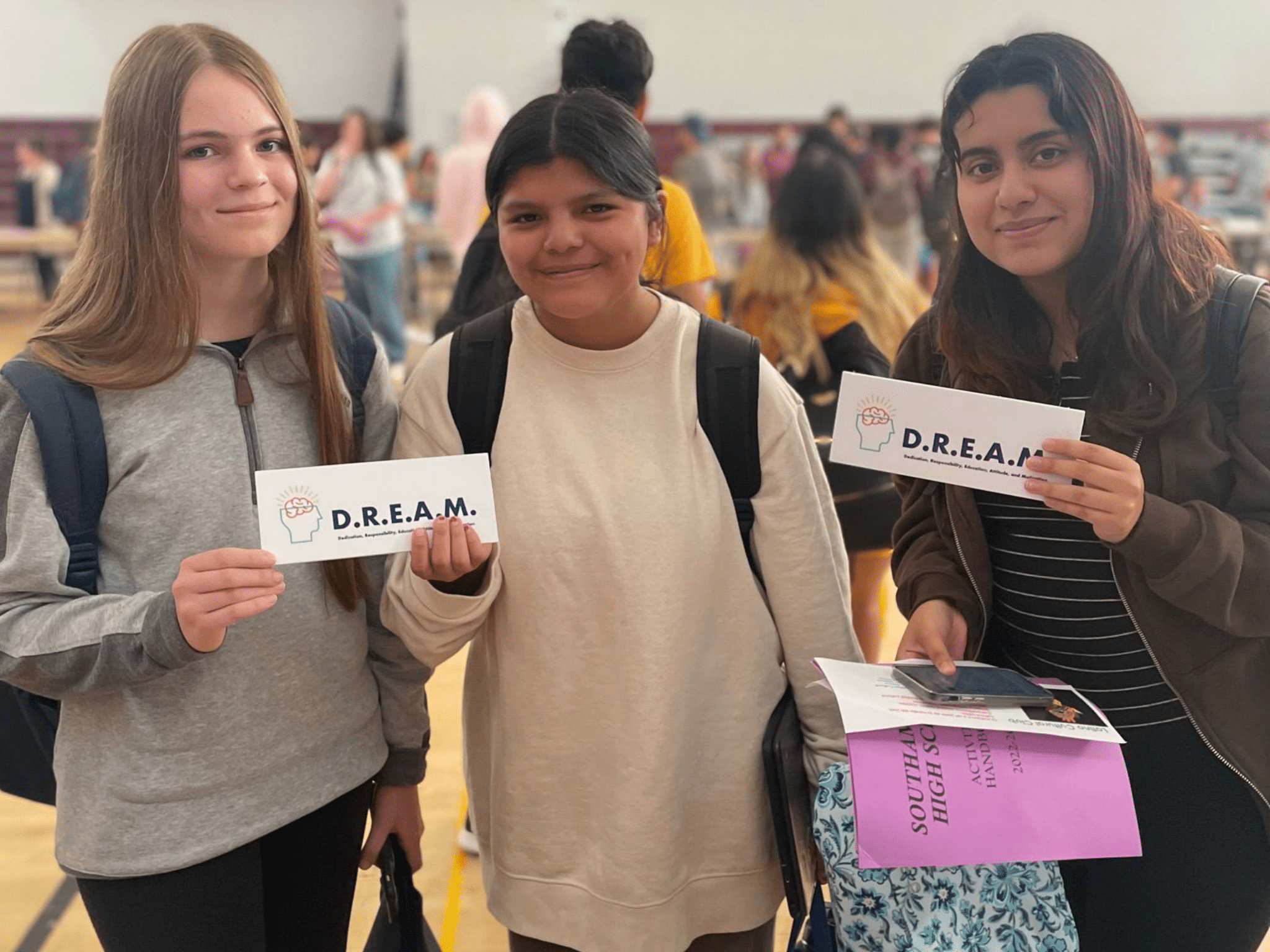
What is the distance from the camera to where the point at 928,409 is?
1521 millimetres

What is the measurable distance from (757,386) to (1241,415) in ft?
1.99

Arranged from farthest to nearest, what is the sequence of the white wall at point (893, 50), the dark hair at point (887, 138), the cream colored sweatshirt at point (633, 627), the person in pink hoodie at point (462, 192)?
the white wall at point (893, 50), the dark hair at point (887, 138), the person in pink hoodie at point (462, 192), the cream colored sweatshirt at point (633, 627)

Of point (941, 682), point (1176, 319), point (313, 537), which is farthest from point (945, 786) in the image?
point (313, 537)

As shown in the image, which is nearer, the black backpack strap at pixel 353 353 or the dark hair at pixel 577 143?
the dark hair at pixel 577 143

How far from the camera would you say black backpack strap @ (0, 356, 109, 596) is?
1.38 m

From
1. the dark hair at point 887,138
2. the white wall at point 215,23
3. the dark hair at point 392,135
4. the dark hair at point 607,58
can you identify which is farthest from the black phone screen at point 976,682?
the white wall at point 215,23

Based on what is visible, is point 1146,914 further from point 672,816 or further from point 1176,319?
point 1176,319

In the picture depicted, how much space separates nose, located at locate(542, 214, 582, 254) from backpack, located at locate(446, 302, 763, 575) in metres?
0.18

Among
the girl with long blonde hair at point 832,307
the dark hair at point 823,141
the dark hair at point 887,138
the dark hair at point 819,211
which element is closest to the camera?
the girl with long blonde hair at point 832,307

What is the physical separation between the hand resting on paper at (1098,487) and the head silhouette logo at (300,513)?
2.90 ft

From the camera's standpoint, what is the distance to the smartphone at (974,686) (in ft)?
4.78

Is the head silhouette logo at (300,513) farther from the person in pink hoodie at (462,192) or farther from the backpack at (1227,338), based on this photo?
the person in pink hoodie at (462,192)

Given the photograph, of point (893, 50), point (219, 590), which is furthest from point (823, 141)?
point (893, 50)

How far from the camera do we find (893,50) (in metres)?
16.2
